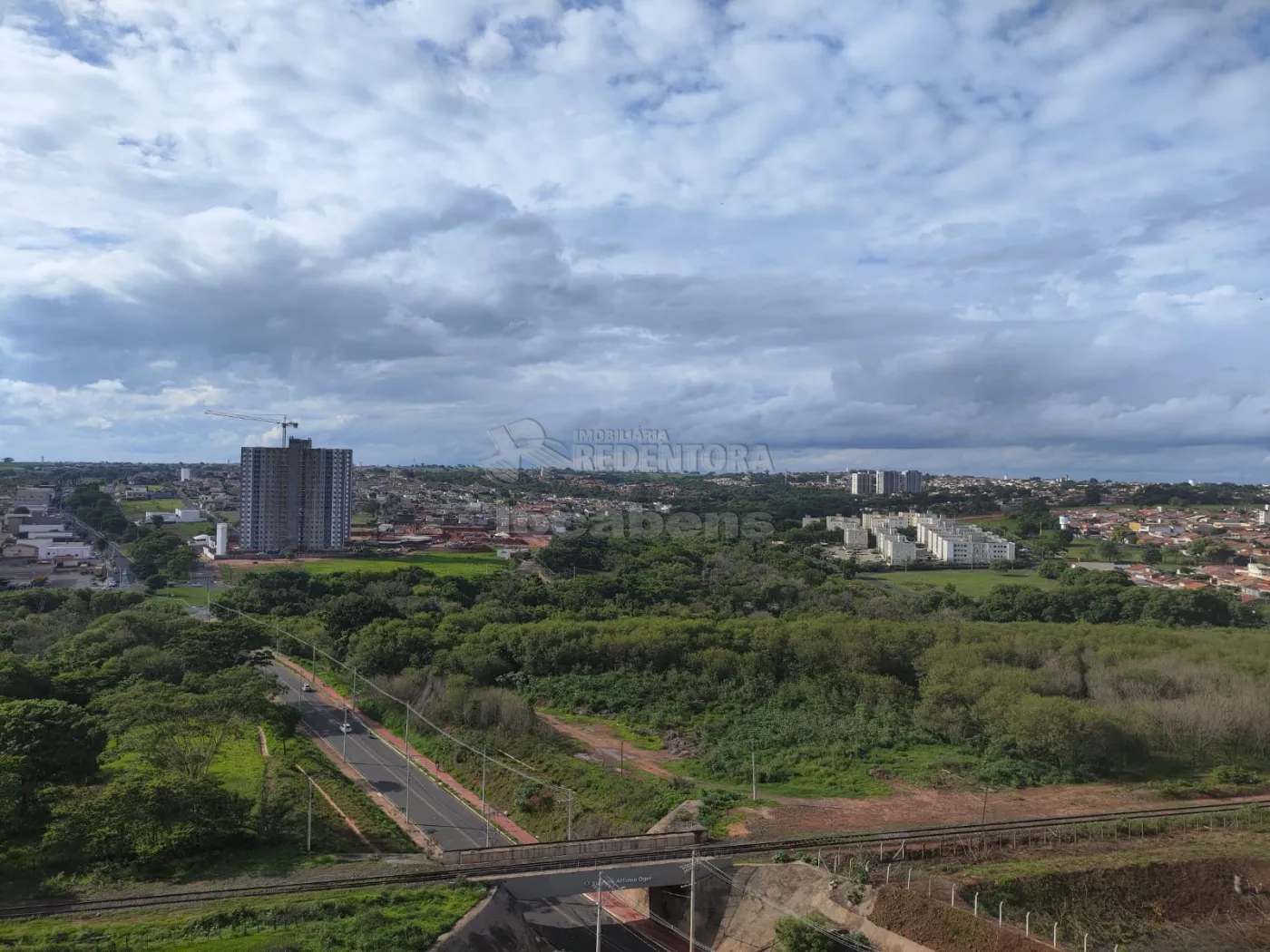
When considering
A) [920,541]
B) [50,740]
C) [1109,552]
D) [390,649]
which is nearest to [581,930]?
[50,740]

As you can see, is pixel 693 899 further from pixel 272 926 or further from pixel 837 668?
pixel 837 668

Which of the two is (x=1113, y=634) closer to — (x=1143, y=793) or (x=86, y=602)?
(x=1143, y=793)

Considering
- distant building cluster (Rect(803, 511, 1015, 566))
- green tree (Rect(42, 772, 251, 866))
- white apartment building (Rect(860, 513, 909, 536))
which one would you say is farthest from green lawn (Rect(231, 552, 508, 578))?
green tree (Rect(42, 772, 251, 866))

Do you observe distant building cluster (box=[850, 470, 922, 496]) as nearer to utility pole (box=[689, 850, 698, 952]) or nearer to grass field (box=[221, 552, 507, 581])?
grass field (box=[221, 552, 507, 581])

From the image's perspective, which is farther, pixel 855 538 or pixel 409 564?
pixel 855 538

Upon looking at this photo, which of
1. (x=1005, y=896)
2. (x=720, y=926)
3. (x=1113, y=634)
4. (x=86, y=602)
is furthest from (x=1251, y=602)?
(x=86, y=602)

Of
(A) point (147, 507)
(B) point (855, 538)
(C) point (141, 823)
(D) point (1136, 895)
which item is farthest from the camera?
(A) point (147, 507)

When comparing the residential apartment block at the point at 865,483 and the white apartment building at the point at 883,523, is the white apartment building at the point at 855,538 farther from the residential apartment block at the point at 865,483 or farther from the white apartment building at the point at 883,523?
the residential apartment block at the point at 865,483

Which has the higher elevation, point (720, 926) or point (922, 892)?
point (922, 892)
